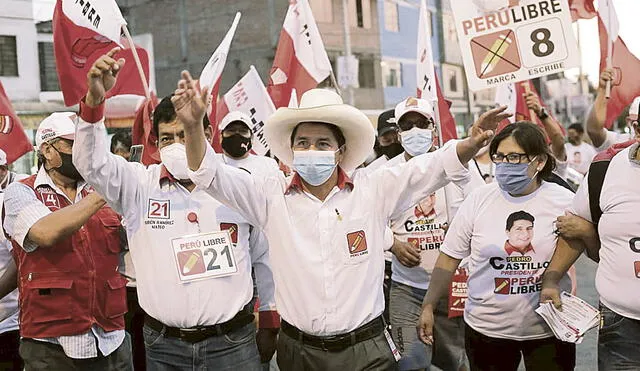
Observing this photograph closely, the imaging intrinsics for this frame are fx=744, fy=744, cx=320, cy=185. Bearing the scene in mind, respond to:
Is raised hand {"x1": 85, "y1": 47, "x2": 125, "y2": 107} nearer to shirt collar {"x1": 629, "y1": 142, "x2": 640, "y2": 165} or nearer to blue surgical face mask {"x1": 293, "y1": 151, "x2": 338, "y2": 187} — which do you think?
blue surgical face mask {"x1": 293, "y1": 151, "x2": 338, "y2": 187}

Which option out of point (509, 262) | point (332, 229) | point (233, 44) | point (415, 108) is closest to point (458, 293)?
point (509, 262)

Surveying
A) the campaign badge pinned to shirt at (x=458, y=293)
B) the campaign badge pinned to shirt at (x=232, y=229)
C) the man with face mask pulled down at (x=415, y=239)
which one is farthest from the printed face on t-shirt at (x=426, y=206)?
the campaign badge pinned to shirt at (x=232, y=229)

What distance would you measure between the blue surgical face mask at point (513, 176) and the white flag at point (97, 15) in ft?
8.62

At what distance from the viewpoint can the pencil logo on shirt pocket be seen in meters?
3.62

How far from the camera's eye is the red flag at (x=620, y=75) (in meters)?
6.18

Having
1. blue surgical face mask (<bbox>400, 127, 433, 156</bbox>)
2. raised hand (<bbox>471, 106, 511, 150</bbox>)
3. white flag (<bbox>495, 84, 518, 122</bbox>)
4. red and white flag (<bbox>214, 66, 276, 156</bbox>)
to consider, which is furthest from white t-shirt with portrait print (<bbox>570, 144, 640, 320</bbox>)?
red and white flag (<bbox>214, 66, 276, 156</bbox>)

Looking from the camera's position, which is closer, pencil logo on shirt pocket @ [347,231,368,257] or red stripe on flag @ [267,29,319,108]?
pencil logo on shirt pocket @ [347,231,368,257]

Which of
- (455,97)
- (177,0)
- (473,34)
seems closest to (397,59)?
(455,97)

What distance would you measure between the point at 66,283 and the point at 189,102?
4.37 feet

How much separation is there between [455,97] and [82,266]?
37.0 m

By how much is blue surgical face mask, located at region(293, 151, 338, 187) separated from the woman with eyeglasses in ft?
3.81

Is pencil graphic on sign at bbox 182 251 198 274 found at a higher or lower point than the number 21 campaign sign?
lower

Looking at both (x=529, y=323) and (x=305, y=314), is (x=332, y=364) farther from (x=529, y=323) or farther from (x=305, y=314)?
(x=529, y=323)

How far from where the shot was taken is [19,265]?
3.99 m
